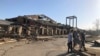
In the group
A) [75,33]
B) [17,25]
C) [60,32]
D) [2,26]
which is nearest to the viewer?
[75,33]

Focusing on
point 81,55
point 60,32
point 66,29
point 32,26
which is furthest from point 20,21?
point 81,55

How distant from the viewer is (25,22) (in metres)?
44.1

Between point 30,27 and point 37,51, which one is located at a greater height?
point 30,27

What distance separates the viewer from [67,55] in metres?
12.7

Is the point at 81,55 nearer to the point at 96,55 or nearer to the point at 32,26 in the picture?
the point at 96,55

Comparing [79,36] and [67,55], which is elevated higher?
[79,36]

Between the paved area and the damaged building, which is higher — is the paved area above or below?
below

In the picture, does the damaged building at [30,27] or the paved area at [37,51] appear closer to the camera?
the paved area at [37,51]

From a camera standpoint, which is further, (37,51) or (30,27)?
(30,27)

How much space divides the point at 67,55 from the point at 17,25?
1067 inches

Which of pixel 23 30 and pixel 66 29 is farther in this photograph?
pixel 66 29

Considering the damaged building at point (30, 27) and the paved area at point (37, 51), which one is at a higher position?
the damaged building at point (30, 27)

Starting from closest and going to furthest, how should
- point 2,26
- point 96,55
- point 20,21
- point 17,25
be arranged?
point 96,55
point 2,26
point 17,25
point 20,21

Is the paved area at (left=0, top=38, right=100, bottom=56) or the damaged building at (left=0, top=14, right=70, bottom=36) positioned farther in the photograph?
the damaged building at (left=0, top=14, right=70, bottom=36)
